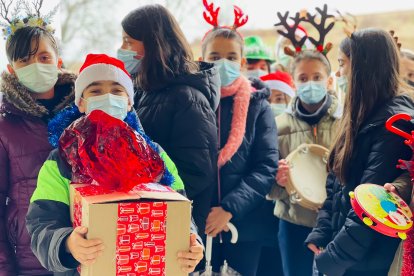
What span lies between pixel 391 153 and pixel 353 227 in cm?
27

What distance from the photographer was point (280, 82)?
322 centimetres

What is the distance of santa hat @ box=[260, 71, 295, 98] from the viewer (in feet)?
10.6

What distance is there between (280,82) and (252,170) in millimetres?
1048

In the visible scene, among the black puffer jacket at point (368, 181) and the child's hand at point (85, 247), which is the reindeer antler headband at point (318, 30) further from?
the child's hand at point (85, 247)

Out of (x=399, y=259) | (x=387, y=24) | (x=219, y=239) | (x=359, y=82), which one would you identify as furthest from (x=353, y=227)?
(x=387, y=24)

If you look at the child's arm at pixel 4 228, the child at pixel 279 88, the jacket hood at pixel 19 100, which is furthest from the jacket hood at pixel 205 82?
the child at pixel 279 88

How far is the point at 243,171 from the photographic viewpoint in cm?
231

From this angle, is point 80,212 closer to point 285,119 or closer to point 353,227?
point 353,227

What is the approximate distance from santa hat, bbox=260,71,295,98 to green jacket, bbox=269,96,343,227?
57 cm

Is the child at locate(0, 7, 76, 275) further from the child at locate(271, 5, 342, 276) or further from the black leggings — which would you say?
the child at locate(271, 5, 342, 276)

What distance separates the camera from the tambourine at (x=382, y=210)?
159 centimetres

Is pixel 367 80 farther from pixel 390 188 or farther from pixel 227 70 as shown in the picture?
pixel 227 70

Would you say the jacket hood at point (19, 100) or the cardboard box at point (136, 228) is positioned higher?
the jacket hood at point (19, 100)

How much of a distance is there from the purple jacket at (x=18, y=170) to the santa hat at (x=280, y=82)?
1.66m
